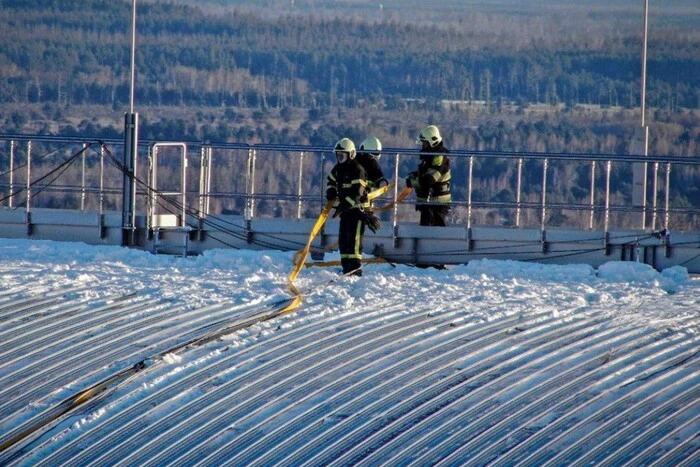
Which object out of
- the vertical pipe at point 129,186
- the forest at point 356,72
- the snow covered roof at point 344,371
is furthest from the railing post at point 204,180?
the forest at point 356,72

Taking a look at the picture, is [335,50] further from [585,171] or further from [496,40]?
[585,171]

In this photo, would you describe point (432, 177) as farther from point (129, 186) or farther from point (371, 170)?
point (129, 186)

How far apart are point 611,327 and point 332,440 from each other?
407 cm

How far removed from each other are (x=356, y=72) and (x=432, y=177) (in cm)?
6280

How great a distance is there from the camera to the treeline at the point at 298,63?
71875 mm

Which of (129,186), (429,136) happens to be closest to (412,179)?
(429,136)

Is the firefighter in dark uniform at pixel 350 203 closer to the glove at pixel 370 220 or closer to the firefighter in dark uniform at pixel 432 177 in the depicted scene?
the glove at pixel 370 220

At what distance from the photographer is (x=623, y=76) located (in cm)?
7600

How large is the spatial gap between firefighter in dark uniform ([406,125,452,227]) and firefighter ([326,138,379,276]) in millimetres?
1488

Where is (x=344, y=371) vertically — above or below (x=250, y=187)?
below

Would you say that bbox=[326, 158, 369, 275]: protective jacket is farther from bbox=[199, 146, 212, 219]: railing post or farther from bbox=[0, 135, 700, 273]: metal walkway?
bbox=[199, 146, 212, 219]: railing post

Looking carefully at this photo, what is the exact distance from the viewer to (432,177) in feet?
55.3

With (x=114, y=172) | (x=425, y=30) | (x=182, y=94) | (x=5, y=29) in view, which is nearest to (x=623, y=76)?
(x=425, y=30)

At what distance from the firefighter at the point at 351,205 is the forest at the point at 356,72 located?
161 ft
